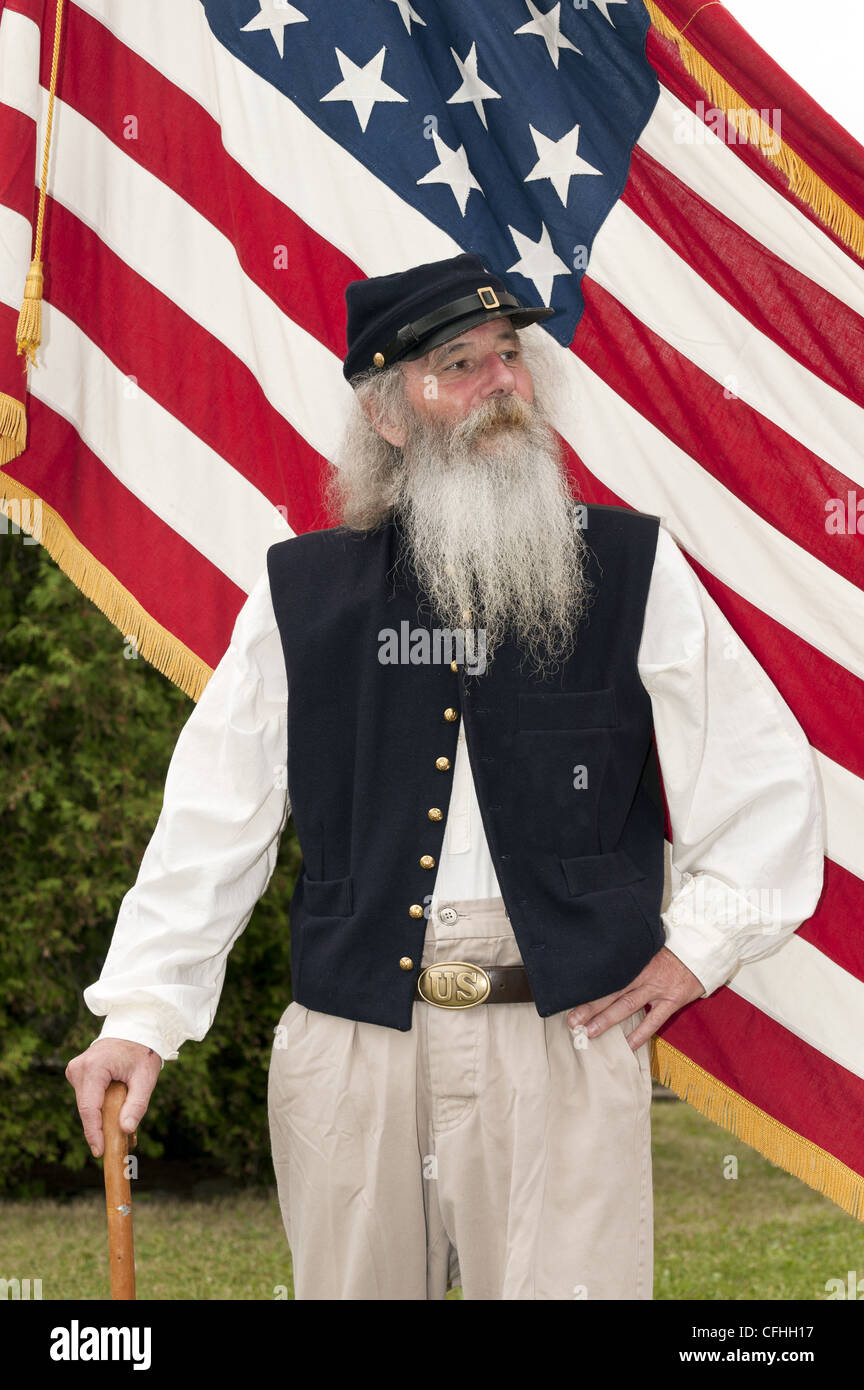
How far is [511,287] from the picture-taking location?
10.8 feet

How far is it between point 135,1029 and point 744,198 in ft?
6.75

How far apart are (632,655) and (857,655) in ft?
2.55

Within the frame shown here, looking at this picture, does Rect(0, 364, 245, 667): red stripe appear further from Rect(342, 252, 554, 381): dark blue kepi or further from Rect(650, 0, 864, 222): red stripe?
Rect(650, 0, 864, 222): red stripe

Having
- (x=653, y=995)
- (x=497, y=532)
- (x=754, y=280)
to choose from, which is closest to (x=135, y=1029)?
(x=653, y=995)

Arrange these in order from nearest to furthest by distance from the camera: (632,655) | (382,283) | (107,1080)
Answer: (107,1080)
(632,655)
(382,283)

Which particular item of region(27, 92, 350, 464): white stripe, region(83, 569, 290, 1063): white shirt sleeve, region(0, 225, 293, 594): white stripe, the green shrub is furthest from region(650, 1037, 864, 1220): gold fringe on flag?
the green shrub

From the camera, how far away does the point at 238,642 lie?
2670 millimetres

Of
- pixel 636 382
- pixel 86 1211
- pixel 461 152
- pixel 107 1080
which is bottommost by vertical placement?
pixel 86 1211

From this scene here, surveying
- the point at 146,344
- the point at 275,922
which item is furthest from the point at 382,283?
the point at 275,922

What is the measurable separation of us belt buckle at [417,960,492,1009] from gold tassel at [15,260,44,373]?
5.18ft

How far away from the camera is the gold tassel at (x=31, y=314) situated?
3.05 metres

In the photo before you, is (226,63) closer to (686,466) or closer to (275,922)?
(686,466)

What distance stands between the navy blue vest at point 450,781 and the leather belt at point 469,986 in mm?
33

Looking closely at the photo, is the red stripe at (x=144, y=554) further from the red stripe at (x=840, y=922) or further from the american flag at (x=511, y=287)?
the red stripe at (x=840, y=922)
